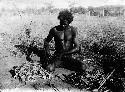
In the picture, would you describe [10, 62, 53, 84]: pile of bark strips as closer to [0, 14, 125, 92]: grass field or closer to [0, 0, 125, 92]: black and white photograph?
[0, 0, 125, 92]: black and white photograph

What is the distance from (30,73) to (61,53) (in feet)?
3.74

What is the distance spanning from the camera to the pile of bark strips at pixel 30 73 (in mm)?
6305

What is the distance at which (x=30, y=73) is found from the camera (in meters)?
6.39

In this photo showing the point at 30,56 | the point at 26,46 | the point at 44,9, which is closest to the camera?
the point at 30,56

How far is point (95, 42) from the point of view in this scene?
9.32 meters

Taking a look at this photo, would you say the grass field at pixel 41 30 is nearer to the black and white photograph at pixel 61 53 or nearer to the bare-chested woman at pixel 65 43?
the black and white photograph at pixel 61 53

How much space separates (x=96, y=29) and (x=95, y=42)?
5.23 ft

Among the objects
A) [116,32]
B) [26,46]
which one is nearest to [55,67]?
[26,46]

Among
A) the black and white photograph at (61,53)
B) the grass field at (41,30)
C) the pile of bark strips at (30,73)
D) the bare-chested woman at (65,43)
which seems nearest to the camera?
the black and white photograph at (61,53)

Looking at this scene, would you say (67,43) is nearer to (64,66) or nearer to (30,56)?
(64,66)

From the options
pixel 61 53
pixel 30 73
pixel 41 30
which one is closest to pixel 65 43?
pixel 61 53

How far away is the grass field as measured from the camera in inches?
333

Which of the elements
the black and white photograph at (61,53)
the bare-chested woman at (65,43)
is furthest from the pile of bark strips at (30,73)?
the bare-chested woman at (65,43)

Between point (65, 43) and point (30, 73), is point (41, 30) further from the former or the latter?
point (30, 73)
